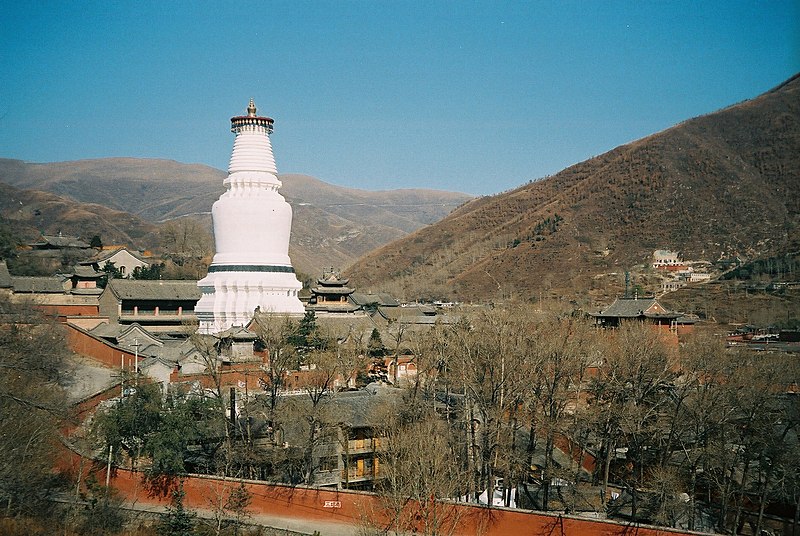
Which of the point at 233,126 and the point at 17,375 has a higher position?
the point at 233,126

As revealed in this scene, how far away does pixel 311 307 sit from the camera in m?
49.0

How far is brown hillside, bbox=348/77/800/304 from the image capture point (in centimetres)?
9394

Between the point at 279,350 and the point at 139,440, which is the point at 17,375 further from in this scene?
the point at 279,350

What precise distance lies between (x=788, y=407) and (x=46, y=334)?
956 inches

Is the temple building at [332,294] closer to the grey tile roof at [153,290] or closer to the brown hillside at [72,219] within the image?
the grey tile roof at [153,290]

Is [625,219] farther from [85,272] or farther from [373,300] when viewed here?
[85,272]

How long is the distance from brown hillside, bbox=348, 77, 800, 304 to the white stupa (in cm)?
4201

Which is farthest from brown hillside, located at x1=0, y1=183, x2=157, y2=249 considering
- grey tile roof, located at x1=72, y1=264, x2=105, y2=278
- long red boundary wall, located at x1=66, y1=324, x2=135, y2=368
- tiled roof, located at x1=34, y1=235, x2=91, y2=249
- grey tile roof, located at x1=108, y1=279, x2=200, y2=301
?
long red boundary wall, located at x1=66, y1=324, x2=135, y2=368

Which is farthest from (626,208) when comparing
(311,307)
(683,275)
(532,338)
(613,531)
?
(613,531)

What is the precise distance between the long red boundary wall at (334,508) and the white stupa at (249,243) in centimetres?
1992

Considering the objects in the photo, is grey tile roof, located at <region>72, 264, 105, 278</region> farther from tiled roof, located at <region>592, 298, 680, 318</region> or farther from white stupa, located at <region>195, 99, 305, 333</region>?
tiled roof, located at <region>592, 298, 680, 318</region>

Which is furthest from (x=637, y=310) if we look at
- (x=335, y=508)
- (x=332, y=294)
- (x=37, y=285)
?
(x=37, y=285)

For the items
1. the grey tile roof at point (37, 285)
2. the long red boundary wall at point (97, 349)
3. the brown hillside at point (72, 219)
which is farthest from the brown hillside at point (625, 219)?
the long red boundary wall at point (97, 349)

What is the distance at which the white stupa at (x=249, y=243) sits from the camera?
41312mm
